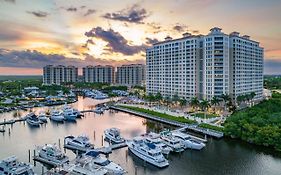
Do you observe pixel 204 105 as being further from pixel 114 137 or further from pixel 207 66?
pixel 114 137

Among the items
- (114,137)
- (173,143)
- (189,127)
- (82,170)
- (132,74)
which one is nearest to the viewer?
(82,170)

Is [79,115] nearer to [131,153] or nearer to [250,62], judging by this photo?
[131,153]

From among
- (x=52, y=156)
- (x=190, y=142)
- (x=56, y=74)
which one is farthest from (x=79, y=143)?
(x=56, y=74)

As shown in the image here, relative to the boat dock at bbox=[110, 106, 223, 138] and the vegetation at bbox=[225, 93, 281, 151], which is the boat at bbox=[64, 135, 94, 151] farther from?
the vegetation at bbox=[225, 93, 281, 151]

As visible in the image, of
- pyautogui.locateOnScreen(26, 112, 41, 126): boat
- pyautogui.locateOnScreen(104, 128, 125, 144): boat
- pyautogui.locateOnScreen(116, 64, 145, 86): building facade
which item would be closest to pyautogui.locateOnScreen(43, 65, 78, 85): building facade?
pyautogui.locateOnScreen(116, 64, 145, 86): building facade

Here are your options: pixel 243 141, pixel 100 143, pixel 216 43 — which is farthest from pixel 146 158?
pixel 216 43

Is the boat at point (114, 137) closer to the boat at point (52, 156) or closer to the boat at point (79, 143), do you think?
the boat at point (79, 143)

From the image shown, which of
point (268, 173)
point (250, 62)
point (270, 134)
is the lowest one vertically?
point (268, 173)
